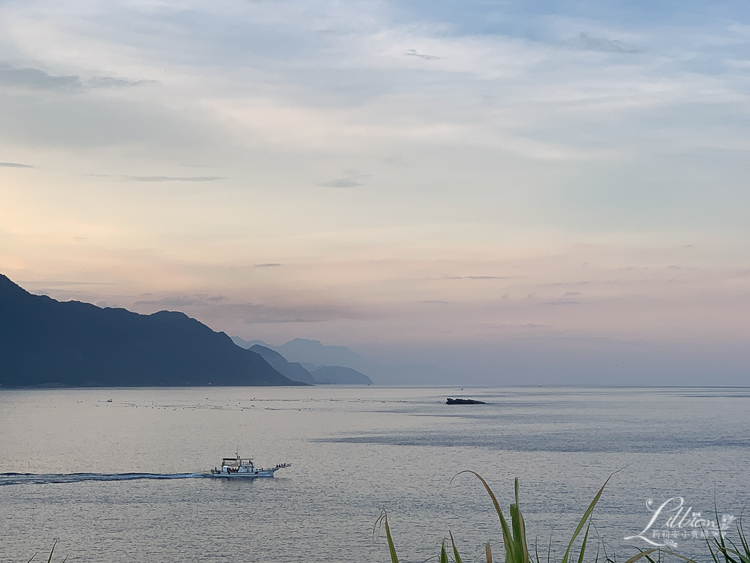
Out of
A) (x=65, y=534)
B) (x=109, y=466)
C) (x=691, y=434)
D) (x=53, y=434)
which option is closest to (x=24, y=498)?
(x=65, y=534)

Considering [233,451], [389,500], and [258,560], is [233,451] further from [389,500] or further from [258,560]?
[258,560]

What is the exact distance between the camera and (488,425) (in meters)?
150

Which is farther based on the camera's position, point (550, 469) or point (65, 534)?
point (550, 469)

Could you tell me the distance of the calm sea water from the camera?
48.3 meters

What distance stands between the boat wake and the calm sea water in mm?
322

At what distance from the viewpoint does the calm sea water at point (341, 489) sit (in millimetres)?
48344

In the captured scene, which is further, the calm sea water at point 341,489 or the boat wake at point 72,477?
the boat wake at point 72,477

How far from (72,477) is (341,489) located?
29.3 metres

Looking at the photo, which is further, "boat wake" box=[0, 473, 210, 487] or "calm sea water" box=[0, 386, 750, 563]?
"boat wake" box=[0, 473, 210, 487]

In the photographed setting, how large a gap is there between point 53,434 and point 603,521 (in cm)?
10673

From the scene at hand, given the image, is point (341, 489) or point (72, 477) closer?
point (341, 489)

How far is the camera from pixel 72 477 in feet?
255

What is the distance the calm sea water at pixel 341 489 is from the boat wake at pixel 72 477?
32 centimetres

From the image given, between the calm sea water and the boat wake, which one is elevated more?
the calm sea water
